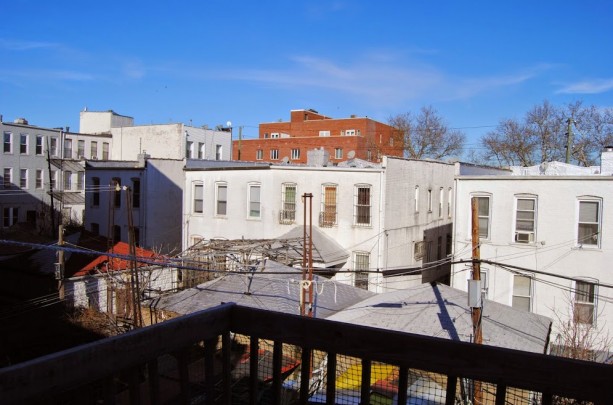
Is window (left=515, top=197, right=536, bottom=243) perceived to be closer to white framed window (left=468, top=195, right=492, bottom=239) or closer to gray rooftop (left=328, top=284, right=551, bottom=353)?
white framed window (left=468, top=195, right=492, bottom=239)

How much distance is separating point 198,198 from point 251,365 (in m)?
27.6

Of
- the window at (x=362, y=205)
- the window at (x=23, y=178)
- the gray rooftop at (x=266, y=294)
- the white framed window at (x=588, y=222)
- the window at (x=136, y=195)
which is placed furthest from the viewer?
the window at (x=23, y=178)

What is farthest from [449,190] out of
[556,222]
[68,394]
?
[68,394]

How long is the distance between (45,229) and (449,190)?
35352mm

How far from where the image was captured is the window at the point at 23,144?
155ft

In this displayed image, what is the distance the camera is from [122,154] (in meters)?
52.5

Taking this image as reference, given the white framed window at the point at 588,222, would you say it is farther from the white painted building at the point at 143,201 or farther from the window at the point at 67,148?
the window at the point at 67,148

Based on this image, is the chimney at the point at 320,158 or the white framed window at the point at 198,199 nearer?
the chimney at the point at 320,158

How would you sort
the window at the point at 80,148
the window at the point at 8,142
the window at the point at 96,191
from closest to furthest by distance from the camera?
the window at the point at 96,191 < the window at the point at 8,142 < the window at the point at 80,148

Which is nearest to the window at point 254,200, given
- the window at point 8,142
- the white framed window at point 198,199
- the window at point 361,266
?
the white framed window at point 198,199

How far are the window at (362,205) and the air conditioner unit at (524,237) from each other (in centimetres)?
673

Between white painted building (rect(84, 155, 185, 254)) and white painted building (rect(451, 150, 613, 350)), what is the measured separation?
67.9 ft

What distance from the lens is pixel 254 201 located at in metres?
27.5

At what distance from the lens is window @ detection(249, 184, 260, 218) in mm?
27422
